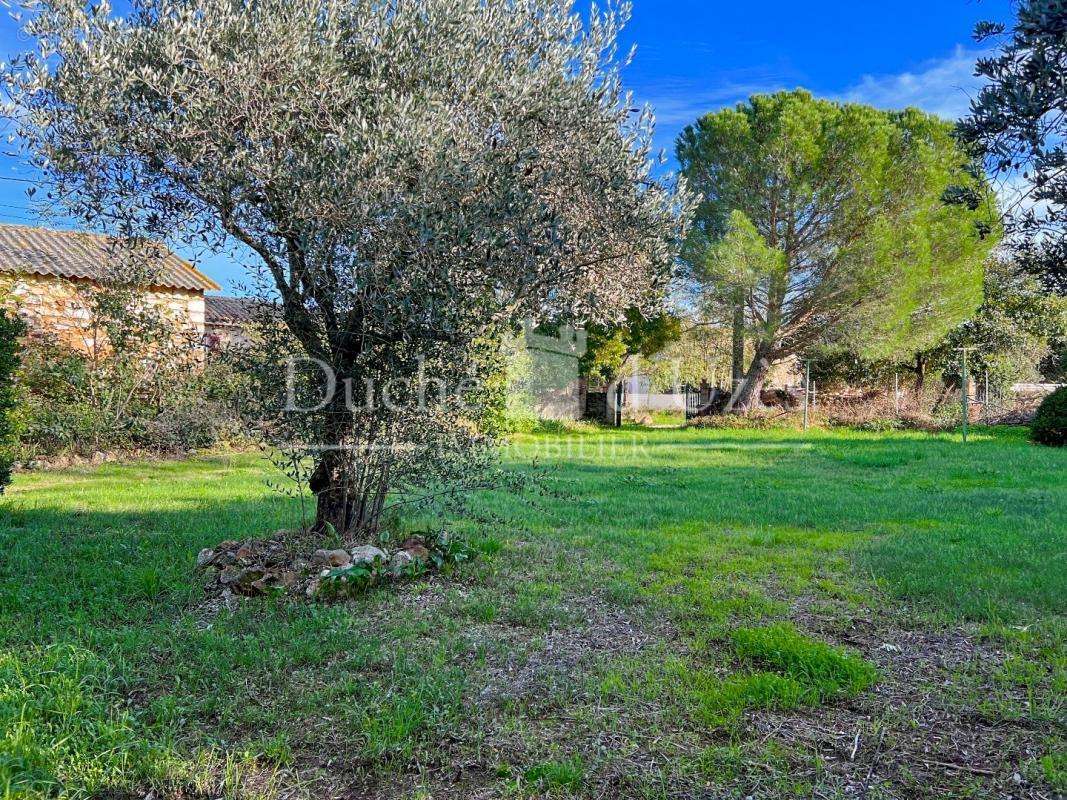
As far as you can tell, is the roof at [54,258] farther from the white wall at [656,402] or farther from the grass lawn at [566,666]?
the white wall at [656,402]

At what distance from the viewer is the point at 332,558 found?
497 cm

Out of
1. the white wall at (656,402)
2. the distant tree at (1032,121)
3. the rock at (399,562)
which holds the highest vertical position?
the distant tree at (1032,121)

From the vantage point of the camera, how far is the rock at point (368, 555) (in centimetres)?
496

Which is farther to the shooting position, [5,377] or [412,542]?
[5,377]

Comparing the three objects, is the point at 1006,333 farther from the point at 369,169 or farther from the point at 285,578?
the point at 285,578

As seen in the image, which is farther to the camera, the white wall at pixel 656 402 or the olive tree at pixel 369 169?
the white wall at pixel 656 402

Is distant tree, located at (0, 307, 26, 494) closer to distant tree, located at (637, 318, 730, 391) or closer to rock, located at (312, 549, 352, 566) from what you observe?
rock, located at (312, 549, 352, 566)

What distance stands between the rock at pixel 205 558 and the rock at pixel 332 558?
935 millimetres

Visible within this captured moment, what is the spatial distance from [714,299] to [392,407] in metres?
15.8

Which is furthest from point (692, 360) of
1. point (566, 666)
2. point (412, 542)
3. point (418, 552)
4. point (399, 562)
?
point (566, 666)

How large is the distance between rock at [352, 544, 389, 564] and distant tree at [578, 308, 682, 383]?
584 inches

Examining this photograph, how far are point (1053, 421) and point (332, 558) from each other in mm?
15759

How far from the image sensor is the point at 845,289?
61.0 ft

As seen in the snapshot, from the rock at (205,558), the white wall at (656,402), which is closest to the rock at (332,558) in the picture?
the rock at (205,558)
